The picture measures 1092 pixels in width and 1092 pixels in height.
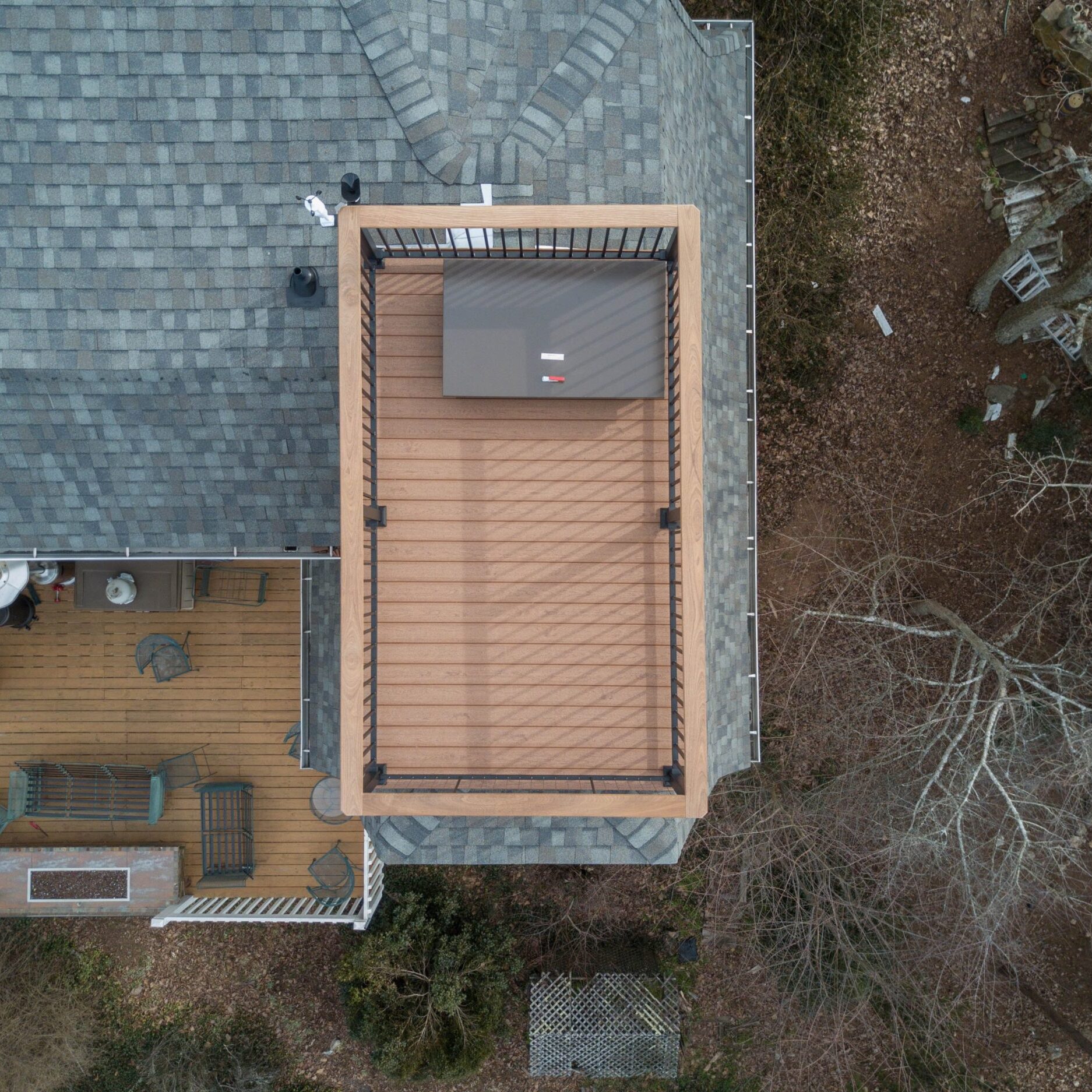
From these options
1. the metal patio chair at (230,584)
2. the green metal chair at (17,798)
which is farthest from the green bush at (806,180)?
the green metal chair at (17,798)

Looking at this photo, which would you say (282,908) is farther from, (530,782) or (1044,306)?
(1044,306)

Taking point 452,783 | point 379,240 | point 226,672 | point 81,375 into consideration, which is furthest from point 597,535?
point 226,672

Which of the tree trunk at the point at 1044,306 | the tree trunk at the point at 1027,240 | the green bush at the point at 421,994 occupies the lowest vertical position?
the green bush at the point at 421,994

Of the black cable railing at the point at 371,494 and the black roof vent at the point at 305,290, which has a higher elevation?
the black roof vent at the point at 305,290

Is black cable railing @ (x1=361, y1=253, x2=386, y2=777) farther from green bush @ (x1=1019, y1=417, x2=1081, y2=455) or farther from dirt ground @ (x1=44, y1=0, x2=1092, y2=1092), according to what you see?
green bush @ (x1=1019, y1=417, x2=1081, y2=455)

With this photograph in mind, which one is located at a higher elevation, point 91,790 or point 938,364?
point 938,364

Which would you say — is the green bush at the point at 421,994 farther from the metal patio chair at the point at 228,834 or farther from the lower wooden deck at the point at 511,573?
the lower wooden deck at the point at 511,573

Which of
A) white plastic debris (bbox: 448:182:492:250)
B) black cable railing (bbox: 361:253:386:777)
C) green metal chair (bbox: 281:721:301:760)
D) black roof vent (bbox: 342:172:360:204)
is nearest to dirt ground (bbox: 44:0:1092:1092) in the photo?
green metal chair (bbox: 281:721:301:760)

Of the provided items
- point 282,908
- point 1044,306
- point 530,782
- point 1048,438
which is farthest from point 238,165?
point 1048,438

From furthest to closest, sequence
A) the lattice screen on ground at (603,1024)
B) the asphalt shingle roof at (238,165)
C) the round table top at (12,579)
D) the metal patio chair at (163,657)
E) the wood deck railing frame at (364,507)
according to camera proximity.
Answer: the lattice screen on ground at (603,1024), the metal patio chair at (163,657), the round table top at (12,579), the asphalt shingle roof at (238,165), the wood deck railing frame at (364,507)
